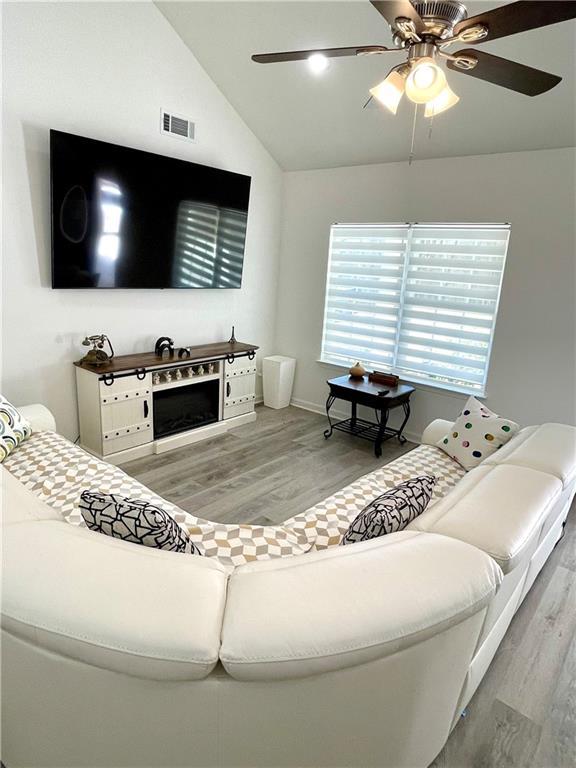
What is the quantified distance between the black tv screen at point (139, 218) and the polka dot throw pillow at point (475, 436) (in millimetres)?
2641

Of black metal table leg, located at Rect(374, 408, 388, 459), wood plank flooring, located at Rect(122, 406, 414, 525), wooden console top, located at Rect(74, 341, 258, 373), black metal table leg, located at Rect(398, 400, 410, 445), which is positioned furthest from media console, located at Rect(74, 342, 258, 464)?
black metal table leg, located at Rect(398, 400, 410, 445)

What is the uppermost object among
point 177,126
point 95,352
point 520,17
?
point 177,126

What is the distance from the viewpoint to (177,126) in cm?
382

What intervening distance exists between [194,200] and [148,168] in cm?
50

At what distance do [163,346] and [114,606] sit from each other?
3.12 m

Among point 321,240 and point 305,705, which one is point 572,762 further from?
point 321,240

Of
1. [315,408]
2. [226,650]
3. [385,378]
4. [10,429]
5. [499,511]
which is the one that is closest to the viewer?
[226,650]

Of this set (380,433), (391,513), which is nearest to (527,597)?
(391,513)

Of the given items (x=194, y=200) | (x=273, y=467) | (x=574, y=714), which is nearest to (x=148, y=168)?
(x=194, y=200)

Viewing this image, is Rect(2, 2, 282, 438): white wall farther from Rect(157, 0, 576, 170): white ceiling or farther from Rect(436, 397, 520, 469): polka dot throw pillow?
Rect(436, 397, 520, 469): polka dot throw pillow

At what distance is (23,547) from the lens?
1.19 metres

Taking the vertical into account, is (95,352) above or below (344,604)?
above

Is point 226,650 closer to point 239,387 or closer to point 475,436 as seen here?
point 475,436

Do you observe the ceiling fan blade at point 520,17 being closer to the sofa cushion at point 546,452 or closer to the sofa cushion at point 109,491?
the sofa cushion at point 546,452
